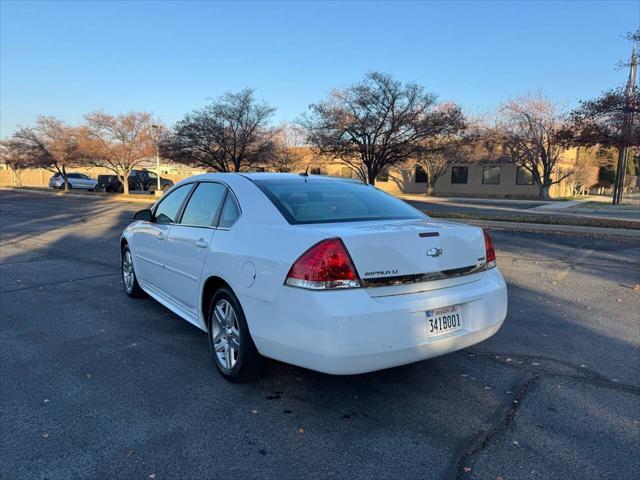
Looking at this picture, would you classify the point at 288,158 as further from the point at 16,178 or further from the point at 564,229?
the point at 16,178

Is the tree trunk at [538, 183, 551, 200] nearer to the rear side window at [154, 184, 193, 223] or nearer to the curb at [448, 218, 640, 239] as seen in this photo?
the curb at [448, 218, 640, 239]

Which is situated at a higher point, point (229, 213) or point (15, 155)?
point (15, 155)

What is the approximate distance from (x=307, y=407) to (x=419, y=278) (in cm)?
117

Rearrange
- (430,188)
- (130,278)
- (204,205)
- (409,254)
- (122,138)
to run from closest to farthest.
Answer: (409,254) < (204,205) < (130,278) < (122,138) < (430,188)

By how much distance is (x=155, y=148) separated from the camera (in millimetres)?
31391

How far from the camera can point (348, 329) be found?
2803 millimetres

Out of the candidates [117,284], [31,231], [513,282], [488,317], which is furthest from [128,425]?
[31,231]

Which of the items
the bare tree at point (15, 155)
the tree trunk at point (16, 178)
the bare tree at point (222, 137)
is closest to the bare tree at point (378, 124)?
the bare tree at point (222, 137)

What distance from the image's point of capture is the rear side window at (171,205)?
4699 millimetres

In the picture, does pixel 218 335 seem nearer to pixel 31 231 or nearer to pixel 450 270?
pixel 450 270

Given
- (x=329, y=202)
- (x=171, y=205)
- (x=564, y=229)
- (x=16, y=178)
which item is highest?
(x=329, y=202)

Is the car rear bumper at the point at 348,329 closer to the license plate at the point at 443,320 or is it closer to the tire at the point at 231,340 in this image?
the license plate at the point at 443,320

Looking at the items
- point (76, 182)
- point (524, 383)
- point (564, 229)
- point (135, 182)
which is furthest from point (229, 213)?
point (76, 182)

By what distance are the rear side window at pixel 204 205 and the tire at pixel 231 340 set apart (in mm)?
740
